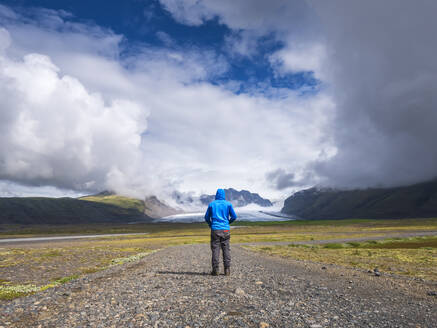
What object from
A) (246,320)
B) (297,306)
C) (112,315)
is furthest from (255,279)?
(112,315)

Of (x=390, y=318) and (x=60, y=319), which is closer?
(x=390, y=318)

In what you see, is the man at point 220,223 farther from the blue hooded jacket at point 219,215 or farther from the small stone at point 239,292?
the small stone at point 239,292

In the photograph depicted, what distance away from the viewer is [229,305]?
1047 cm

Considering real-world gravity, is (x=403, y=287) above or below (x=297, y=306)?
below

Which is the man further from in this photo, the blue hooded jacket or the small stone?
the small stone

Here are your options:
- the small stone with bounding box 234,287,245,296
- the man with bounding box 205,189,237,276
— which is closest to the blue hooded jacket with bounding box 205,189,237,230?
the man with bounding box 205,189,237,276

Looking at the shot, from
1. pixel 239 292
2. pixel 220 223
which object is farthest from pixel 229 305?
pixel 220 223

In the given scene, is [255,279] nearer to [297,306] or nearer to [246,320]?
[297,306]

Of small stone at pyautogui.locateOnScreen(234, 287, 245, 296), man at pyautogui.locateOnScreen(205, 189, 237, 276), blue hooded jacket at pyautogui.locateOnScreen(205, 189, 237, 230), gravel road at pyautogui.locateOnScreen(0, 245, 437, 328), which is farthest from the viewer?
blue hooded jacket at pyautogui.locateOnScreen(205, 189, 237, 230)

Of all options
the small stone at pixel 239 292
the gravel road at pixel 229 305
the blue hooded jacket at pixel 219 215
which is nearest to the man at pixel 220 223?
the blue hooded jacket at pixel 219 215

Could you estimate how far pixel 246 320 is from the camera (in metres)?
8.82

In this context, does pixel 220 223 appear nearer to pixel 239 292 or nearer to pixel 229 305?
pixel 239 292

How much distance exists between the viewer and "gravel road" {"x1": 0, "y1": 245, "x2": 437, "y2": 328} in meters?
8.94

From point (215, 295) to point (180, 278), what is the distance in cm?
557
